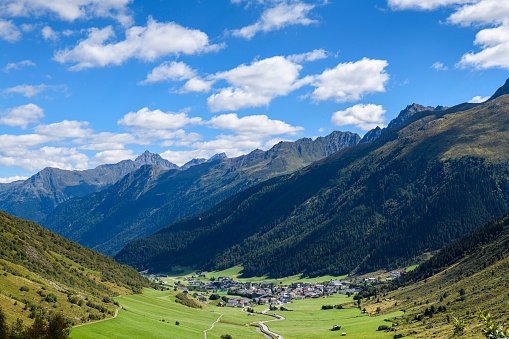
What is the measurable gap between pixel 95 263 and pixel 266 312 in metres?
77.5

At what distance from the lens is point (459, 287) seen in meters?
124

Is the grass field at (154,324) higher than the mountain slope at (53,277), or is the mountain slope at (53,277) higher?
the mountain slope at (53,277)

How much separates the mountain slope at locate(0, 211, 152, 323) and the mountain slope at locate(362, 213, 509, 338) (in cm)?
7653

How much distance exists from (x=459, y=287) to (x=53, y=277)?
123594mm

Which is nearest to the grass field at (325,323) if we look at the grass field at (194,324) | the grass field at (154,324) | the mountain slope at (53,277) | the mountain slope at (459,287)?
the grass field at (194,324)

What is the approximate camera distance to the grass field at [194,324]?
75.3 m

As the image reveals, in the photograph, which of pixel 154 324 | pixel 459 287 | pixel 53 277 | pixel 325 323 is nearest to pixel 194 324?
pixel 154 324

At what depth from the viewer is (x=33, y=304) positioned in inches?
2591

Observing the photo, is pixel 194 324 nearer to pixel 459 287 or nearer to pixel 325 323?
pixel 325 323

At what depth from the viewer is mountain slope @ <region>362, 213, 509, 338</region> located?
90750 millimetres

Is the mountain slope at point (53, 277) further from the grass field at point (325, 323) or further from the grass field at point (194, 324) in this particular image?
the grass field at point (325, 323)

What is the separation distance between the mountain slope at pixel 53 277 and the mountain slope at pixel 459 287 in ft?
251

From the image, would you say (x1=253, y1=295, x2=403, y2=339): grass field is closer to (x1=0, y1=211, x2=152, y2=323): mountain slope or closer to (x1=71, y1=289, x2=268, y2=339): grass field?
(x1=71, y1=289, x2=268, y2=339): grass field

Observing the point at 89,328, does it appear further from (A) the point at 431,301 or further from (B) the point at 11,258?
(A) the point at 431,301
